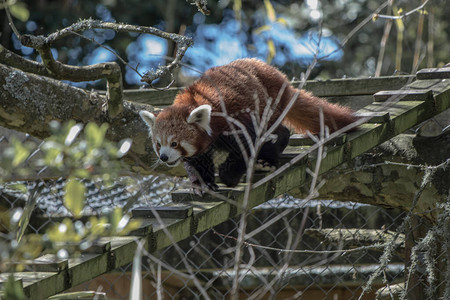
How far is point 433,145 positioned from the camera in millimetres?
3004

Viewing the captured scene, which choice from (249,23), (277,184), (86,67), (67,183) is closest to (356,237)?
(277,184)

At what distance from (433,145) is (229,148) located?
100cm

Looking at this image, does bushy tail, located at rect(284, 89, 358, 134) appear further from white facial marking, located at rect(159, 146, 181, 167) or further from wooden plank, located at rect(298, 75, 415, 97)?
white facial marking, located at rect(159, 146, 181, 167)

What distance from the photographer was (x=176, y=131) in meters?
3.09

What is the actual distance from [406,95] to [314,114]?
45cm

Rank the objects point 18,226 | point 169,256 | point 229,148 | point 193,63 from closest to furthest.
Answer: point 18,226 < point 229,148 < point 169,256 < point 193,63

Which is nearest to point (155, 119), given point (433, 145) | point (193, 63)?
point (433, 145)

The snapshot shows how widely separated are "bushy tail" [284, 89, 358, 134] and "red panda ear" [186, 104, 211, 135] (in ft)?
1.42

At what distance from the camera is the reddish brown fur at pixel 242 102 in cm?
299

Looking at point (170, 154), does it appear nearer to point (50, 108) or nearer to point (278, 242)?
point (50, 108)

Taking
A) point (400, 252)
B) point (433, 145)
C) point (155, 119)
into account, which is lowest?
point (400, 252)

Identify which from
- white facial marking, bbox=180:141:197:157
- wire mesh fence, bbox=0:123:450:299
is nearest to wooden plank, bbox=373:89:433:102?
wire mesh fence, bbox=0:123:450:299

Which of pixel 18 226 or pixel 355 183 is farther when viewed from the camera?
pixel 355 183

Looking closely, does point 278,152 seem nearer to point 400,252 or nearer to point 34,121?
point 400,252
